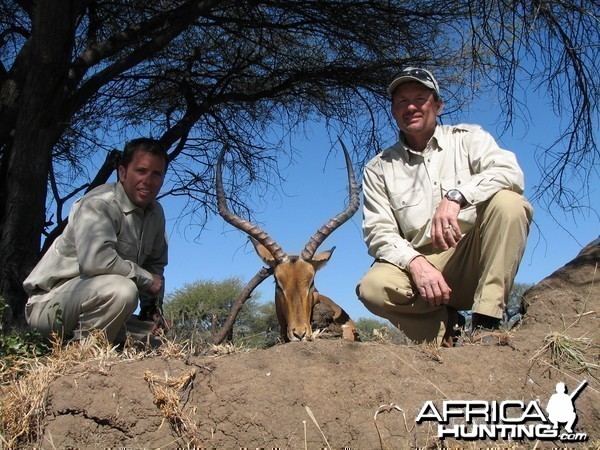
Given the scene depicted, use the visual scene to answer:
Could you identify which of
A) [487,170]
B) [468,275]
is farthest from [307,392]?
[487,170]

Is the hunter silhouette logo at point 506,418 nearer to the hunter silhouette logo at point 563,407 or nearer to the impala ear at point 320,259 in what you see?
the hunter silhouette logo at point 563,407

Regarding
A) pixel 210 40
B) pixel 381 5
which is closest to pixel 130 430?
pixel 381 5

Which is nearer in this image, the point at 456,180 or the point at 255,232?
the point at 456,180

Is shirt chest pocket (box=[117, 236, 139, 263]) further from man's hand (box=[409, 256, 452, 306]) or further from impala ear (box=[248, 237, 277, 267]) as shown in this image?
man's hand (box=[409, 256, 452, 306])

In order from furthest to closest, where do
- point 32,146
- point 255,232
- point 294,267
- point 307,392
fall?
1. point 255,232
2. point 294,267
3. point 32,146
4. point 307,392

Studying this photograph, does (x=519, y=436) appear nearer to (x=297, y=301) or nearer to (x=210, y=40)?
(x=297, y=301)

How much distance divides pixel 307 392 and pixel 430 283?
4.48 feet

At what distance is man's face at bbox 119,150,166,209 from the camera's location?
5.46 meters

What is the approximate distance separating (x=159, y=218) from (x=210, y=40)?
415cm

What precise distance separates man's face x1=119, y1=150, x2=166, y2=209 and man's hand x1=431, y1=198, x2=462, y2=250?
217cm

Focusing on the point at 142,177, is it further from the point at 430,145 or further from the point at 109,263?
the point at 430,145

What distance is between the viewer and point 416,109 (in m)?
5.49

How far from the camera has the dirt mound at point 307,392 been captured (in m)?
3.70

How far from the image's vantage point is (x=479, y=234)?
16.9ft
